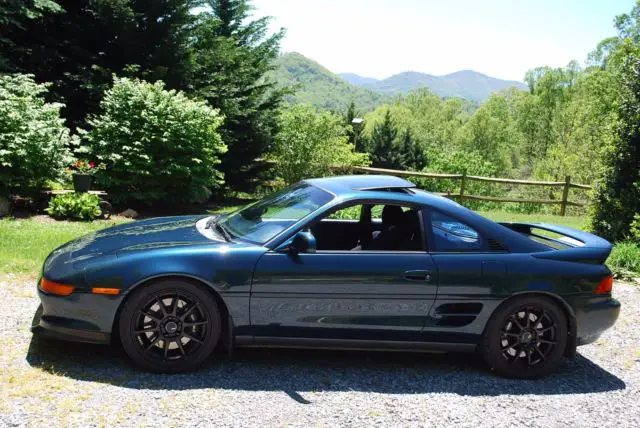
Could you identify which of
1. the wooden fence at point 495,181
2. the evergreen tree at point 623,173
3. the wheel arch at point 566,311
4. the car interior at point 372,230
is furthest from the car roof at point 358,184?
the wooden fence at point 495,181

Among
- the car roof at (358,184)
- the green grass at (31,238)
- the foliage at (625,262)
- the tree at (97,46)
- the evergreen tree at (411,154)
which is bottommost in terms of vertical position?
the green grass at (31,238)

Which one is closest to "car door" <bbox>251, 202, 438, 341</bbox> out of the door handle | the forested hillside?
the door handle

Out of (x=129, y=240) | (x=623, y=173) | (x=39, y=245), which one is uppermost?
(x=623, y=173)

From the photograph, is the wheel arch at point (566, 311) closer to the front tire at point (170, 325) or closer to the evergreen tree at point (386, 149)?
the front tire at point (170, 325)

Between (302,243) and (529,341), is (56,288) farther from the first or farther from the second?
(529,341)

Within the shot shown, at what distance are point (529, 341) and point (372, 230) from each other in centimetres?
164

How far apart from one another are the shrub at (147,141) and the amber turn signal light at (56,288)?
27.2ft

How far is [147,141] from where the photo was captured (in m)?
12.5

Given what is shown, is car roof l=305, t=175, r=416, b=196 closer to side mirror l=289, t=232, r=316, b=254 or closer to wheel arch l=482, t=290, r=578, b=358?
side mirror l=289, t=232, r=316, b=254

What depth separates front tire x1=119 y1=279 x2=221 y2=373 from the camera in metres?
4.09

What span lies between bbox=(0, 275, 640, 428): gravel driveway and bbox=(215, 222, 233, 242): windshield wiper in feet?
3.18

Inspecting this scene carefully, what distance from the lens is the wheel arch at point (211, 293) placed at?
4.08 metres

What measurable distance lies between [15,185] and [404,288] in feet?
29.5

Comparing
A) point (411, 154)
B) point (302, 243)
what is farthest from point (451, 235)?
point (411, 154)
